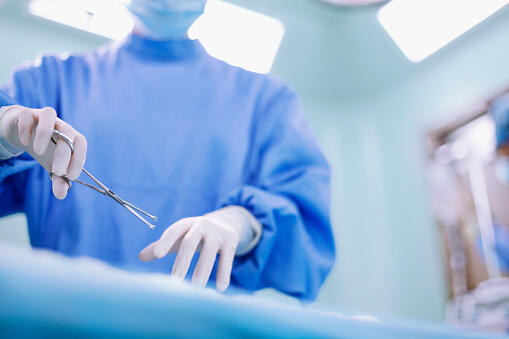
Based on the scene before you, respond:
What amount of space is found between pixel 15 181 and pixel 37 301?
67 cm

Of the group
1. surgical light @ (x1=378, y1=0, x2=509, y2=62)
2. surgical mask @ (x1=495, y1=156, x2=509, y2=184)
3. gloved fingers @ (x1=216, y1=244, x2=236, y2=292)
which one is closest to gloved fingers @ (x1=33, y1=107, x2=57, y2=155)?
gloved fingers @ (x1=216, y1=244, x2=236, y2=292)

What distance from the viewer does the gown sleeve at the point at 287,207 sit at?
828mm

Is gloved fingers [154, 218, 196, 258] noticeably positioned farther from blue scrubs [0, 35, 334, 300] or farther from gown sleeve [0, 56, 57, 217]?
gown sleeve [0, 56, 57, 217]

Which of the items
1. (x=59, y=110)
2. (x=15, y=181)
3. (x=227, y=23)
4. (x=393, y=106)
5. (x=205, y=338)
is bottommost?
(x=393, y=106)

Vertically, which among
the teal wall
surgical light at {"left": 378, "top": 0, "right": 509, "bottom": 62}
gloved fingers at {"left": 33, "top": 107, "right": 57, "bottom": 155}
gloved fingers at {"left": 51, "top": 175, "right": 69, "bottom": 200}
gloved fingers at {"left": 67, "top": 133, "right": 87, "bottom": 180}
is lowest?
the teal wall

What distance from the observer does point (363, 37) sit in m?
2.83

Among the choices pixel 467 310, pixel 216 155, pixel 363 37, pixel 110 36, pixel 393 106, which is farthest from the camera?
pixel 393 106

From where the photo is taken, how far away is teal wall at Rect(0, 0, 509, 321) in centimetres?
252

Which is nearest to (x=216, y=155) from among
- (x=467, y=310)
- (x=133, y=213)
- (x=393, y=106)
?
(x=133, y=213)

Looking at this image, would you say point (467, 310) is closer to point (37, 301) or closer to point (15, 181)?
point (15, 181)

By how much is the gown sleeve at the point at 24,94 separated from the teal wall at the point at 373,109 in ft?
5.04

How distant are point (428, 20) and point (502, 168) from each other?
36.9 inches

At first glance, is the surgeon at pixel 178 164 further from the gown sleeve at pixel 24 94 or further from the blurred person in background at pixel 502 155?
the blurred person in background at pixel 502 155

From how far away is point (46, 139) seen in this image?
595mm
